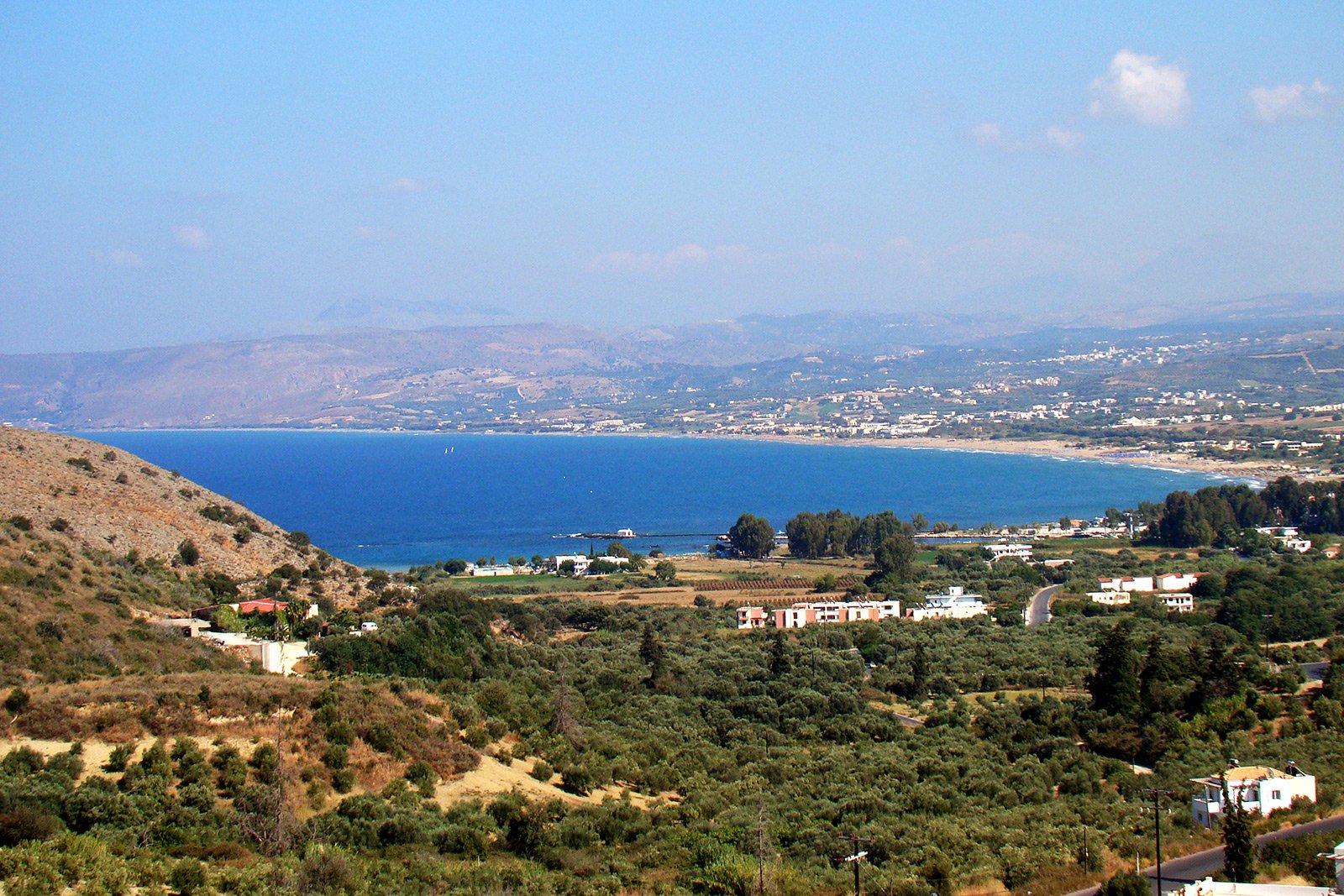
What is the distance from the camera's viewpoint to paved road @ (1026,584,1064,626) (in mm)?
31812

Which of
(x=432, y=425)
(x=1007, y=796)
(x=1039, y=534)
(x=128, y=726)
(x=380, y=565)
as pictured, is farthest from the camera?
(x=432, y=425)

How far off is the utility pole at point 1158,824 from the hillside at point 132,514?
17376 millimetres

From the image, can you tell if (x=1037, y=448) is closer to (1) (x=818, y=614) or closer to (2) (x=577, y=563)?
(2) (x=577, y=563)

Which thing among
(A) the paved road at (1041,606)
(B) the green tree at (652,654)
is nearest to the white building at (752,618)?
(A) the paved road at (1041,606)

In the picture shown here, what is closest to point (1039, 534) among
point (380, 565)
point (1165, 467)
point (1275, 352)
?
point (380, 565)

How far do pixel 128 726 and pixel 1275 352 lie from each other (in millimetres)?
159860

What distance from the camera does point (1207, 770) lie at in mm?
15398

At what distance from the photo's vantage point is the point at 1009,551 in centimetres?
4750

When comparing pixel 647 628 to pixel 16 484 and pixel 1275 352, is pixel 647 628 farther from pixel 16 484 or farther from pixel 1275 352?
pixel 1275 352

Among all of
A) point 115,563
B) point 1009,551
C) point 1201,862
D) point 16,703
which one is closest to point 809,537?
point 1009,551

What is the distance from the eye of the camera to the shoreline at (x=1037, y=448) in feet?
253

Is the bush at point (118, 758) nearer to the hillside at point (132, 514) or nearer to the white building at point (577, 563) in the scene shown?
the hillside at point (132, 514)

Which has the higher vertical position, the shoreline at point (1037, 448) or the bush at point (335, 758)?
the bush at point (335, 758)

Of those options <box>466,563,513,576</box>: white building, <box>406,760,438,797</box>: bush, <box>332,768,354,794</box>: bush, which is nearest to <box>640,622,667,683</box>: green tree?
<box>406,760,438,797</box>: bush
